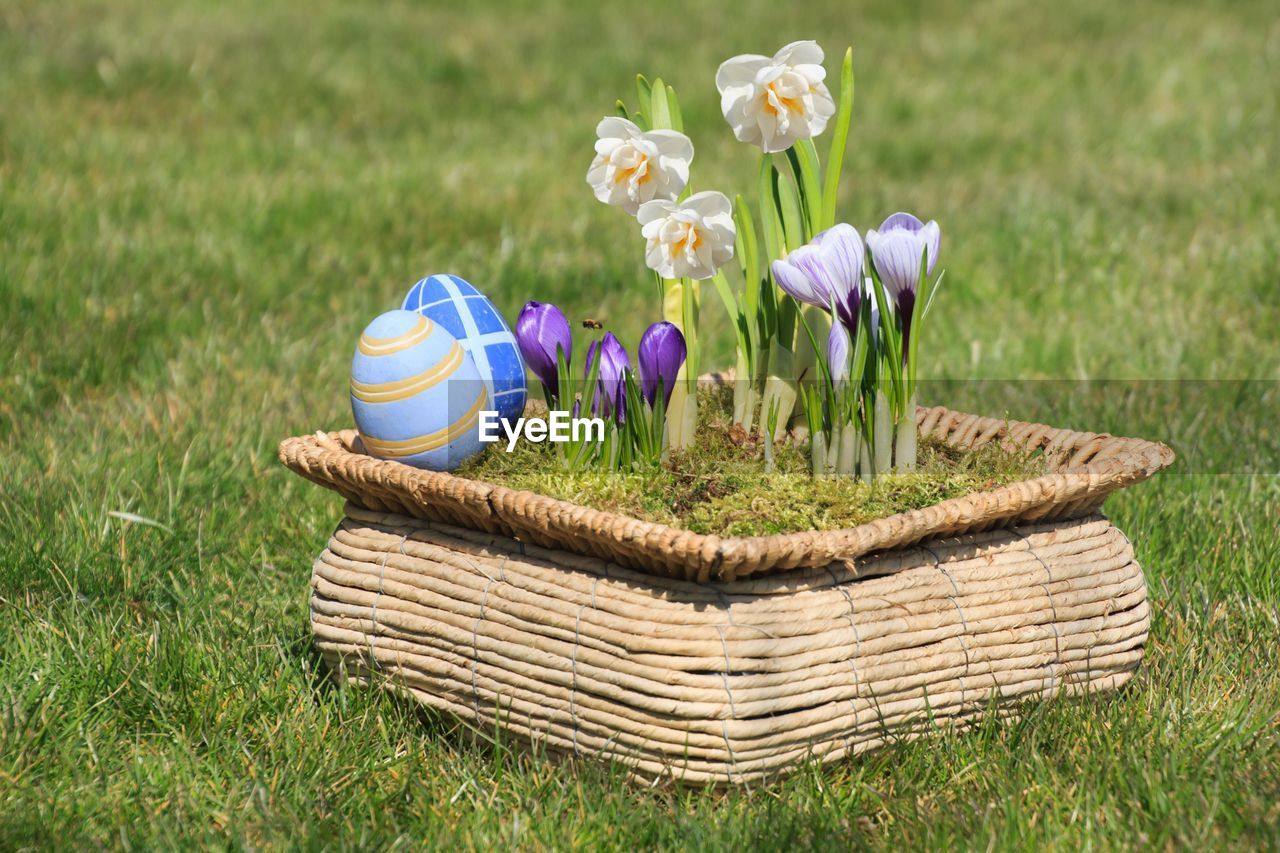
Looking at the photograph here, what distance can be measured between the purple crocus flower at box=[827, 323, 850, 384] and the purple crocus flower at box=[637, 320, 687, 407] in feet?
0.83

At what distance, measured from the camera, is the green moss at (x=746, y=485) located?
2.23 metres

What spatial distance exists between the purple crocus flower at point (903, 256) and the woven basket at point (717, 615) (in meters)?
0.36

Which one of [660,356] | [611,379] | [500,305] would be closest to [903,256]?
[660,356]

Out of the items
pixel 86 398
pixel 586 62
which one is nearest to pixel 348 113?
pixel 586 62

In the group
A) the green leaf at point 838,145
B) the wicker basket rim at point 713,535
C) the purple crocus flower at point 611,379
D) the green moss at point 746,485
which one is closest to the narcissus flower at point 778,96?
the green leaf at point 838,145

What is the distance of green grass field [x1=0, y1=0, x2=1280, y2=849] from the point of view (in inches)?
83.3

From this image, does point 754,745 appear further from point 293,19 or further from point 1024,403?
point 293,19

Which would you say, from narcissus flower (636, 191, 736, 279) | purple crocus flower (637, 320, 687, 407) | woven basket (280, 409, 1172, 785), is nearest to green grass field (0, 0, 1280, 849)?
woven basket (280, 409, 1172, 785)

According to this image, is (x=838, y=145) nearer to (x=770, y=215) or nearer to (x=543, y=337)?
(x=770, y=215)

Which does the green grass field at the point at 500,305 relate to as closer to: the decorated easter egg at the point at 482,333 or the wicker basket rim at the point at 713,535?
the wicker basket rim at the point at 713,535

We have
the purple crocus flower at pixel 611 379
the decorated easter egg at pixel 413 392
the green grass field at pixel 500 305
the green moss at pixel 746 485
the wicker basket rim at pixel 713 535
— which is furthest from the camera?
the purple crocus flower at pixel 611 379

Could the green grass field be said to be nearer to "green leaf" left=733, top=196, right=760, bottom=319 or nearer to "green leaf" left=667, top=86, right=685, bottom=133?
"green leaf" left=733, top=196, right=760, bottom=319

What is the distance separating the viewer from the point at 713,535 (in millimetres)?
2055

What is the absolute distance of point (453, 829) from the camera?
2.08 metres
